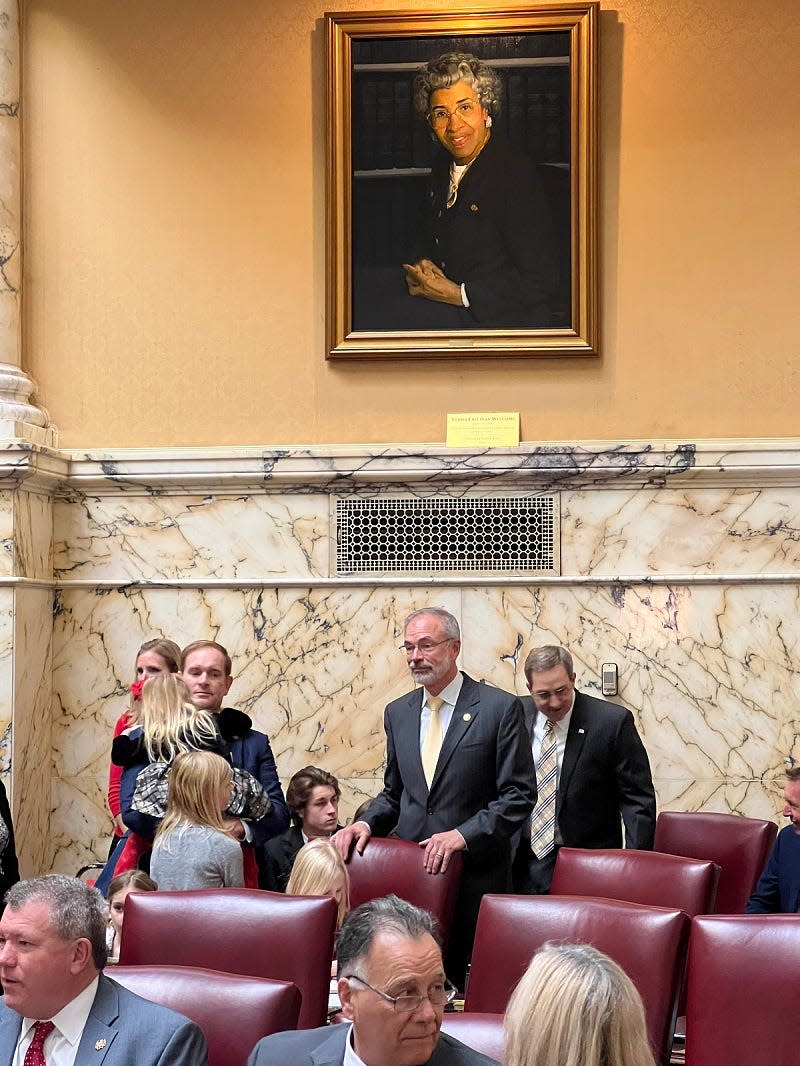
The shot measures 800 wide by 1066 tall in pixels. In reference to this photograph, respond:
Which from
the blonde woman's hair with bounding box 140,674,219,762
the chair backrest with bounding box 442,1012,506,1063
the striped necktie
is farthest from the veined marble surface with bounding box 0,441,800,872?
the chair backrest with bounding box 442,1012,506,1063

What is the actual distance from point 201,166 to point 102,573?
224 centimetres

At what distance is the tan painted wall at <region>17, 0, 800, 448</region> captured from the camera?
278 inches

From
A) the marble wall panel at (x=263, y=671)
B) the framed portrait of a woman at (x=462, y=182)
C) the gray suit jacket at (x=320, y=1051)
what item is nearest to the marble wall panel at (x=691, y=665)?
the marble wall panel at (x=263, y=671)

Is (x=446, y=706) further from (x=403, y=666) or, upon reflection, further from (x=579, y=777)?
(x=403, y=666)

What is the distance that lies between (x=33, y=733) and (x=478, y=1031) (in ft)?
14.9

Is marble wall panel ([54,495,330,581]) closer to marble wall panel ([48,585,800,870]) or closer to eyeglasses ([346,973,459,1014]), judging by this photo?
marble wall panel ([48,585,800,870])

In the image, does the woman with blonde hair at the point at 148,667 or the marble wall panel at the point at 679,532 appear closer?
the woman with blonde hair at the point at 148,667

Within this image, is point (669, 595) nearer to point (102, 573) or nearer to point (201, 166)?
point (102, 573)

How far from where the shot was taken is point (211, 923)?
3.36 metres

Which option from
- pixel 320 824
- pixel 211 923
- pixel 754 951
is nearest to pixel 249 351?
pixel 320 824

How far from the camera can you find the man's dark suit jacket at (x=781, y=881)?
439 centimetres

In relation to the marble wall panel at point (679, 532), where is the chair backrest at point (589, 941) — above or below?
below

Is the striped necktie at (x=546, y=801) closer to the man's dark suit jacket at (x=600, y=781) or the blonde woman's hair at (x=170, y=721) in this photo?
the man's dark suit jacket at (x=600, y=781)

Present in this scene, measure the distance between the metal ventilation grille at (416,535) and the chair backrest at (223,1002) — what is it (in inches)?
165
